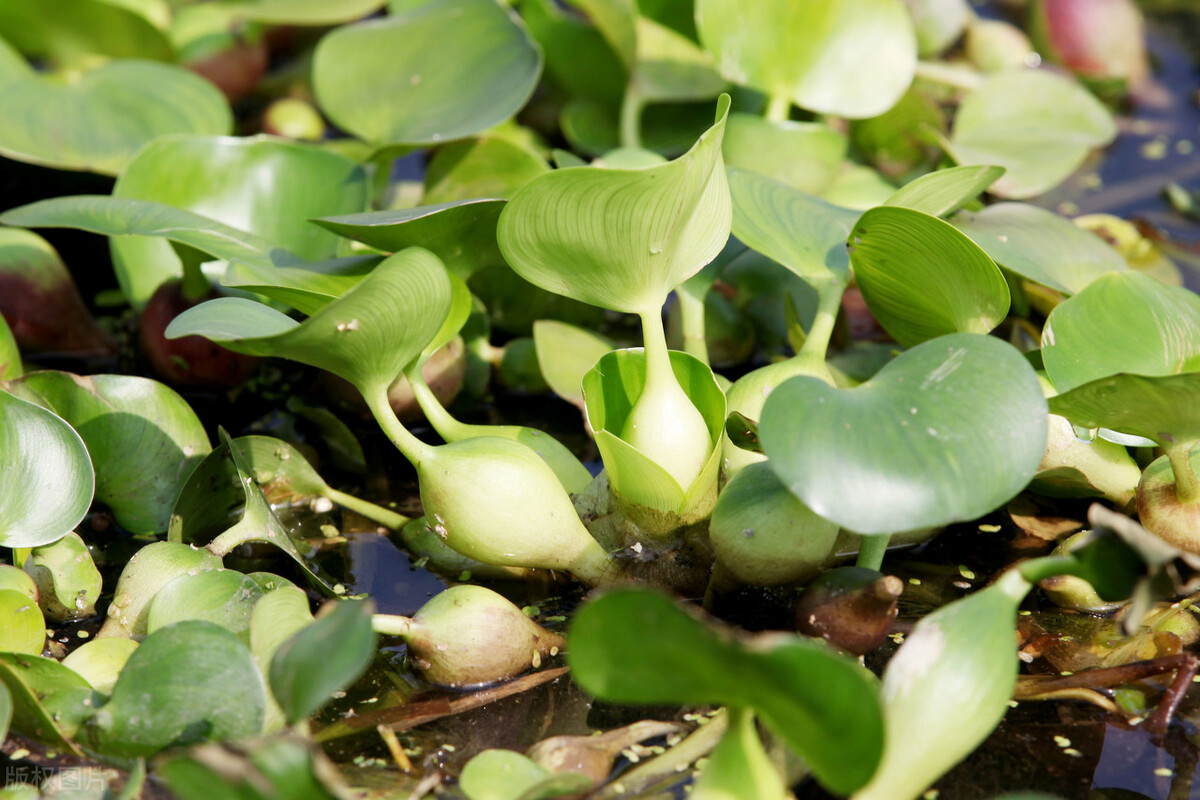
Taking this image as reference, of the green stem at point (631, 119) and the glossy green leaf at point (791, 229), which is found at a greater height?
the glossy green leaf at point (791, 229)

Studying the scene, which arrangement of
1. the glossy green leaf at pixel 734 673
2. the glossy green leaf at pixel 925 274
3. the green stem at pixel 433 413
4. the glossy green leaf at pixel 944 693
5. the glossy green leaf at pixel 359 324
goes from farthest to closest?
the green stem at pixel 433 413
the glossy green leaf at pixel 925 274
the glossy green leaf at pixel 359 324
the glossy green leaf at pixel 944 693
the glossy green leaf at pixel 734 673

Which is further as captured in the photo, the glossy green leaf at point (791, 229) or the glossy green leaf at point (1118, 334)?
the glossy green leaf at point (791, 229)

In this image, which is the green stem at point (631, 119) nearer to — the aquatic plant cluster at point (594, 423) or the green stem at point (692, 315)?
the aquatic plant cluster at point (594, 423)

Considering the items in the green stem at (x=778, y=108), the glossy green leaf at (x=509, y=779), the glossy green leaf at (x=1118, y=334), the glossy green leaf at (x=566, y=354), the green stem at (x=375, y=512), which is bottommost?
the green stem at (x=375, y=512)

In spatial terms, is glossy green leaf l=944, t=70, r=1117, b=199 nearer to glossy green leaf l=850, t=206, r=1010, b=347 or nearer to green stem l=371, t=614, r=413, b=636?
glossy green leaf l=850, t=206, r=1010, b=347

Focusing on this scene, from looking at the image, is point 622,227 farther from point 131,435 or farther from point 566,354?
point 131,435

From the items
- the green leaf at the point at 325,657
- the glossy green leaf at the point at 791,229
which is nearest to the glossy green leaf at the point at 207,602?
the green leaf at the point at 325,657

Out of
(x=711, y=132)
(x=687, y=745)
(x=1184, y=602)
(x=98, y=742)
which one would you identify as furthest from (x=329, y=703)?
(x=1184, y=602)
